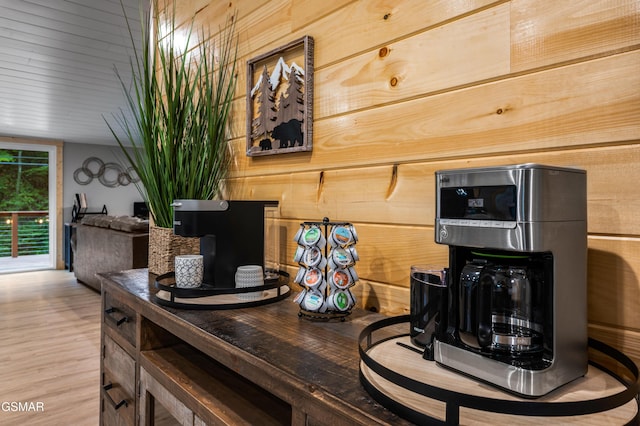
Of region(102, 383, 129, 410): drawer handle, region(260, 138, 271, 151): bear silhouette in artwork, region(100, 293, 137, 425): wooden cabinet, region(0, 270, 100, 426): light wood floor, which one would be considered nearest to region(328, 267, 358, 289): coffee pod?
region(260, 138, 271, 151): bear silhouette in artwork

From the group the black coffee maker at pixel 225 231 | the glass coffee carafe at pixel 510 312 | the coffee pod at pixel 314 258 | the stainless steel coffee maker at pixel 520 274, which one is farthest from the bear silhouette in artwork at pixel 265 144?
the glass coffee carafe at pixel 510 312

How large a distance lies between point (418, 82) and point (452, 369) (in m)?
0.74

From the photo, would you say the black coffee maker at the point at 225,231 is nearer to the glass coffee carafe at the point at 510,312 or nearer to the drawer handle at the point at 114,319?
the drawer handle at the point at 114,319

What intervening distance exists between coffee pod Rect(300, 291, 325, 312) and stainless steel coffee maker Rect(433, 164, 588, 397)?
0.45 m

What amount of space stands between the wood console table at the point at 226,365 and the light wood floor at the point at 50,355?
847mm

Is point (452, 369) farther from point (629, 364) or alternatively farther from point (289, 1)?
point (289, 1)

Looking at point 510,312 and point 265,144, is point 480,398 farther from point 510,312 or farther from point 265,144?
point 265,144

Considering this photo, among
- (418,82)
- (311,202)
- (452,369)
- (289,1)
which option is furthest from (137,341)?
(289,1)

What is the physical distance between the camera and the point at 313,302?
1.13 metres

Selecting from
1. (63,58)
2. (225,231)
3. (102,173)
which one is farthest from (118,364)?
(102,173)

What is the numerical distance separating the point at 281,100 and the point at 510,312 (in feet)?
3.80

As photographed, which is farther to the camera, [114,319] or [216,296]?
[114,319]

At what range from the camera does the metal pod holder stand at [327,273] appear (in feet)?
3.68

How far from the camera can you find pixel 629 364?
69cm
